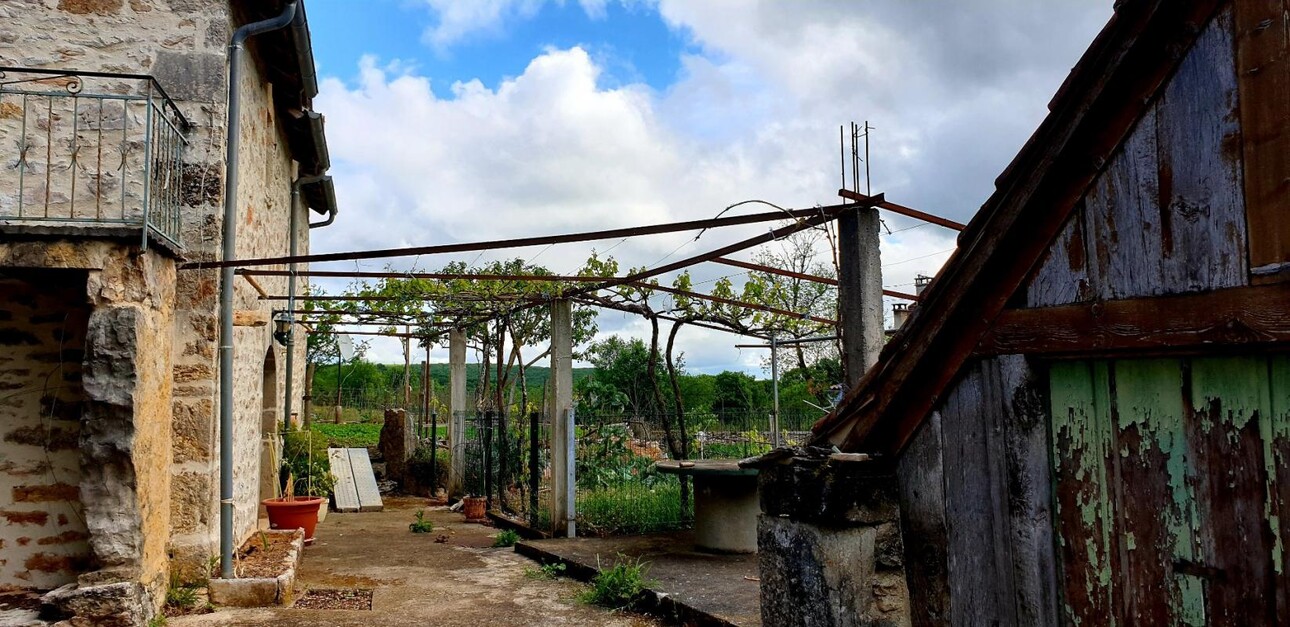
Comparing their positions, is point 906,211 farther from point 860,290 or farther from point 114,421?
point 114,421

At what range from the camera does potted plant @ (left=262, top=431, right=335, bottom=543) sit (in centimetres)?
896

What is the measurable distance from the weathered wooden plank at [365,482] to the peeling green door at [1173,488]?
1232cm

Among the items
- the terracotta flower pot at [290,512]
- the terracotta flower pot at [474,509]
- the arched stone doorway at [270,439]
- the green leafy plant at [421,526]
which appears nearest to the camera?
the terracotta flower pot at [290,512]

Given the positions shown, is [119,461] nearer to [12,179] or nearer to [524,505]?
[12,179]

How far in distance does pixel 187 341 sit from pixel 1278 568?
6719 mm

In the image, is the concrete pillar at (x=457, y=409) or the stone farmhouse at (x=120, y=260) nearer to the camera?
the stone farmhouse at (x=120, y=260)

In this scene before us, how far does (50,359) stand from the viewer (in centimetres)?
633

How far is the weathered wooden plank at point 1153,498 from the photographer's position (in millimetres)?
2305

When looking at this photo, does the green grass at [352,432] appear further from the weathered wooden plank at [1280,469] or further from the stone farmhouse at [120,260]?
the weathered wooden plank at [1280,469]

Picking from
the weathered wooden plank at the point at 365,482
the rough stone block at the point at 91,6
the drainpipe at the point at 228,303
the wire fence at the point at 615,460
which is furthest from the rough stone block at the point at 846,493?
the weathered wooden plank at the point at 365,482

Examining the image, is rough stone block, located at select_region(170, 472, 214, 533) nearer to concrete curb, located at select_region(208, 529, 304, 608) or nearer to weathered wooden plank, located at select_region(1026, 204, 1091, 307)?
concrete curb, located at select_region(208, 529, 304, 608)

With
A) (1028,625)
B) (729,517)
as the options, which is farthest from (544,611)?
(1028,625)

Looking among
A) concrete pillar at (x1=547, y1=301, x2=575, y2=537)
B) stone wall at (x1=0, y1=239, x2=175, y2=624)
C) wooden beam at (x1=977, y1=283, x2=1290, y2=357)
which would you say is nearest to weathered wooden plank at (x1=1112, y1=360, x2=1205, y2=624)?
wooden beam at (x1=977, y1=283, x2=1290, y2=357)

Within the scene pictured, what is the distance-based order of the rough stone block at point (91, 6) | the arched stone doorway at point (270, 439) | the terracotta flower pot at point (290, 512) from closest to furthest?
1. the rough stone block at point (91, 6)
2. the terracotta flower pot at point (290, 512)
3. the arched stone doorway at point (270, 439)
